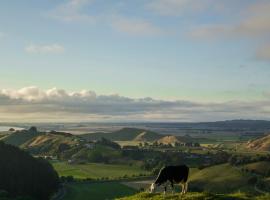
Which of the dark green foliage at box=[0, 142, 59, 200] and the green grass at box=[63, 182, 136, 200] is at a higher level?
the dark green foliage at box=[0, 142, 59, 200]

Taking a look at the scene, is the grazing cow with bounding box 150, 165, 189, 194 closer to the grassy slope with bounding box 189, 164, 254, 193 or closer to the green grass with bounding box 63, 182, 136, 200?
the green grass with bounding box 63, 182, 136, 200

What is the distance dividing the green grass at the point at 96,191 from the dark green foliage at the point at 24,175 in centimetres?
737

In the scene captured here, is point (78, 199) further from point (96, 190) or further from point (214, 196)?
point (214, 196)

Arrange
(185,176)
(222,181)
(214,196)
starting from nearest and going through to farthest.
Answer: (214,196) < (185,176) < (222,181)

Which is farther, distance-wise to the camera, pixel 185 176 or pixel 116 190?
pixel 116 190

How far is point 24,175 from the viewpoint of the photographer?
161250 mm

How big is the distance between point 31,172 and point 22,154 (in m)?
17.4

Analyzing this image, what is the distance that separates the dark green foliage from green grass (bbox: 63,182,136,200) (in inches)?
290

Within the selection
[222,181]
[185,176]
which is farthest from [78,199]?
[185,176]

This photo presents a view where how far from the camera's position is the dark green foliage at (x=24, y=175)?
150125mm

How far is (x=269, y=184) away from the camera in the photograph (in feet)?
583

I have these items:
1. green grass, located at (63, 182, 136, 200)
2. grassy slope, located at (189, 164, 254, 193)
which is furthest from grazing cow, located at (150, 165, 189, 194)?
grassy slope, located at (189, 164, 254, 193)

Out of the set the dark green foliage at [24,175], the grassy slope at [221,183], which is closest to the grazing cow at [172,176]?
the dark green foliage at [24,175]

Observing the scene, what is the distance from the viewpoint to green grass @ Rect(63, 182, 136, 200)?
163 m
